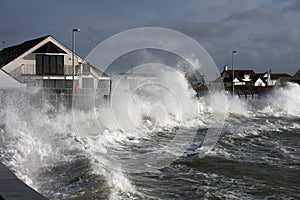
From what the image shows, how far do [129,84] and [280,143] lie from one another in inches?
601

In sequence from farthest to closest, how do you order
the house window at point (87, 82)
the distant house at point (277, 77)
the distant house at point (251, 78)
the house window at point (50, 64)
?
the distant house at point (277, 77) < the distant house at point (251, 78) < the house window at point (87, 82) < the house window at point (50, 64)

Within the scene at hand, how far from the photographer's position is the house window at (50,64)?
120ft

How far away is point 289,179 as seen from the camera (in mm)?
9594

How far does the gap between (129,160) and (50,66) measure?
27.1 meters

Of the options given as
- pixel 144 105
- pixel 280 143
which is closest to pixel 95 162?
pixel 280 143

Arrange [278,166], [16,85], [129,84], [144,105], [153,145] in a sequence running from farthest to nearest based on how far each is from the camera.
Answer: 1. [129,84]
2. [144,105]
3. [16,85]
4. [153,145]
5. [278,166]

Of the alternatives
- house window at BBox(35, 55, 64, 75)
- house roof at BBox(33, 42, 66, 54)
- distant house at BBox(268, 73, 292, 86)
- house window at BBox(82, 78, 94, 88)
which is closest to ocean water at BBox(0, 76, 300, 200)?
house window at BBox(82, 78, 94, 88)

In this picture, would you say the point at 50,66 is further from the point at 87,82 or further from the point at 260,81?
the point at 260,81

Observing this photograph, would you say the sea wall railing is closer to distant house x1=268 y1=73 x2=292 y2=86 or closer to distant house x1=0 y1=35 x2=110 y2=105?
distant house x1=0 y1=35 x2=110 y2=105

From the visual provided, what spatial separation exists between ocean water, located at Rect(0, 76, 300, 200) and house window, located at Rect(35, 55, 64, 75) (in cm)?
1428

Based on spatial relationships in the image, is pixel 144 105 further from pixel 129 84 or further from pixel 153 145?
pixel 153 145

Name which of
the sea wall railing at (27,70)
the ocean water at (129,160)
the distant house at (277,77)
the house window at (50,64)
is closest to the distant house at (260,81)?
the distant house at (277,77)

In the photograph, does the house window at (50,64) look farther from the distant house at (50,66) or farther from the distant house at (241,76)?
the distant house at (241,76)

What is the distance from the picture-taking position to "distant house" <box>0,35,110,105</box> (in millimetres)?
35781
